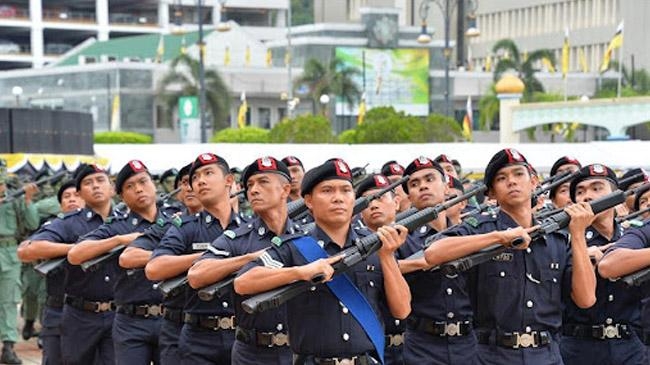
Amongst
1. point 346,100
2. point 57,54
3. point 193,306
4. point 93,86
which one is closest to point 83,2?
point 57,54

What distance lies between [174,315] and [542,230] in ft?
10.4

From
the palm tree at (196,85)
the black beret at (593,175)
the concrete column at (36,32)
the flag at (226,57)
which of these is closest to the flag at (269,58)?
the flag at (226,57)

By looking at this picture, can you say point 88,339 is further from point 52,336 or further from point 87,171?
point 87,171

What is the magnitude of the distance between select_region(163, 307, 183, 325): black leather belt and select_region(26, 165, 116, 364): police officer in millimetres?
1304

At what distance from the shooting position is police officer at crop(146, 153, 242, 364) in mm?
8922

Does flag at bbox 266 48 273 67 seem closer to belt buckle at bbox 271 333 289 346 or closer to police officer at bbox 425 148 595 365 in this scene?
belt buckle at bbox 271 333 289 346

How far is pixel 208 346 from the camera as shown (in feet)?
29.3

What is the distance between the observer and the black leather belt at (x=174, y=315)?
9.39 m

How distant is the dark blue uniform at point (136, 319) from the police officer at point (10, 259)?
205 inches

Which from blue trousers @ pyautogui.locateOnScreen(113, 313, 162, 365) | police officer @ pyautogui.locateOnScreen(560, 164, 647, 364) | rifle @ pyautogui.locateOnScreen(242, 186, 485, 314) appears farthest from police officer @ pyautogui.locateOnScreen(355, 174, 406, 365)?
rifle @ pyautogui.locateOnScreen(242, 186, 485, 314)

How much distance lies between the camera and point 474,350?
27.8ft

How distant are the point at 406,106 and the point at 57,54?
1159 inches

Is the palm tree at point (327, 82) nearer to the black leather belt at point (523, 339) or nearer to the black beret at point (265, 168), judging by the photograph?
the black beret at point (265, 168)

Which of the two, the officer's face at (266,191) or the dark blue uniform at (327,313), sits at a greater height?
the officer's face at (266,191)
